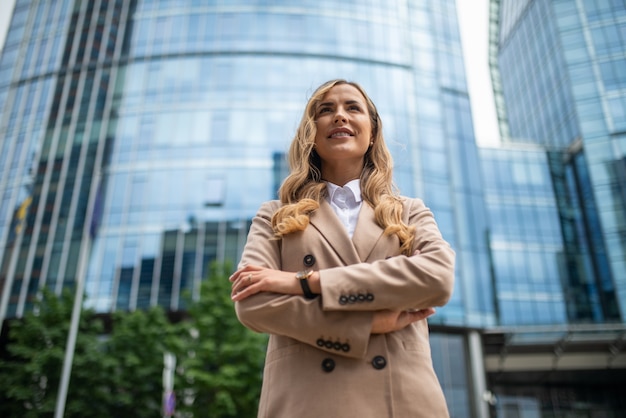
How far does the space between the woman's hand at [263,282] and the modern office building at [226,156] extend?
2518 centimetres

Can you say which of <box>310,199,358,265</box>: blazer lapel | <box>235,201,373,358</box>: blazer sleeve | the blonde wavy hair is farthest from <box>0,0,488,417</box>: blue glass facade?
<box>235,201,373,358</box>: blazer sleeve

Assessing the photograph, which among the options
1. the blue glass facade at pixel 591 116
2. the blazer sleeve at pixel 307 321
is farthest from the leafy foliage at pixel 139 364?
the blue glass facade at pixel 591 116

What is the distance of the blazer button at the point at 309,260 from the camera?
195 centimetres

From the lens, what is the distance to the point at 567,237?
34438 mm

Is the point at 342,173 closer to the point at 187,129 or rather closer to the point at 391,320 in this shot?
the point at 391,320

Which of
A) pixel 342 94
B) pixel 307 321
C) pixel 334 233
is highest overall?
pixel 342 94

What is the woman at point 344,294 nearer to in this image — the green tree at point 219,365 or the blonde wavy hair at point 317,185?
the blonde wavy hair at point 317,185

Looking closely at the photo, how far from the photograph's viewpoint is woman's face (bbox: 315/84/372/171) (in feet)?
7.28

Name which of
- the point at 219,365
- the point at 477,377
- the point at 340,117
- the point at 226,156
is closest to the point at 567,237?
the point at 477,377

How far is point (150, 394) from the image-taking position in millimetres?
20391

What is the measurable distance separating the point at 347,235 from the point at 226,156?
28.2 meters

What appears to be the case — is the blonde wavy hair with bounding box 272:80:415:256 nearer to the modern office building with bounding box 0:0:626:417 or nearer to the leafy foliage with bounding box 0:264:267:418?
the leafy foliage with bounding box 0:264:267:418

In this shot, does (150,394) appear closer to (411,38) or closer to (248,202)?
(248,202)

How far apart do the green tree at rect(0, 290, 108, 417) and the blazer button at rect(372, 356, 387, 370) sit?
20596 mm
